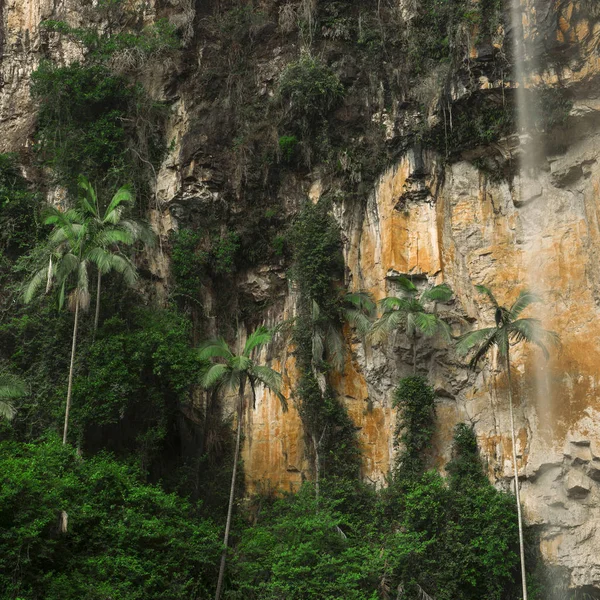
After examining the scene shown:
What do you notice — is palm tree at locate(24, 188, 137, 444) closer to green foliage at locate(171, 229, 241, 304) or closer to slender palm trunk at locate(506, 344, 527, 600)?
green foliage at locate(171, 229, 241, 304)

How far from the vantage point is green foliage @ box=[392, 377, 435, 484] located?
68.2 feet

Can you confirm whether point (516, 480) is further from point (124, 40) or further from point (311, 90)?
point (124, 40)

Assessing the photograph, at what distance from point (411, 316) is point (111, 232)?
8068 mm

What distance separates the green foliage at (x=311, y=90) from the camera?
25031 millimetres

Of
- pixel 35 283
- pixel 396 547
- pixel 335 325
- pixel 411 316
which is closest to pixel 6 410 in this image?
pixel 35 283

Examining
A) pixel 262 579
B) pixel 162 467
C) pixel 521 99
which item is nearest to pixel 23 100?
pixel 162 467

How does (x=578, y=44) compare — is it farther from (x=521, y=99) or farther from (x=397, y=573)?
(x=397, y=573)

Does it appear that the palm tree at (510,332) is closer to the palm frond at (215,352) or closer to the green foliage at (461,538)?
the green foliage at (461,538)

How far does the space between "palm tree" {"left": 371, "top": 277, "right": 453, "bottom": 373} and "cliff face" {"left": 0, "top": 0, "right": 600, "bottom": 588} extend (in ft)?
2.33

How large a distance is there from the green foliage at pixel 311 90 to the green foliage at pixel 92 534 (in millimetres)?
11710

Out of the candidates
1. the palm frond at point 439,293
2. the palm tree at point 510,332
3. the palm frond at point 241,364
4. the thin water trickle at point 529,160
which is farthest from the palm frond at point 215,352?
the thin water trickle at point 529,160

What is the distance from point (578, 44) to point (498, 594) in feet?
45.0

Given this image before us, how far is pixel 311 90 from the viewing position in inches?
985

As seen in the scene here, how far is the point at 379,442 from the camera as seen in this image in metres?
21.9
